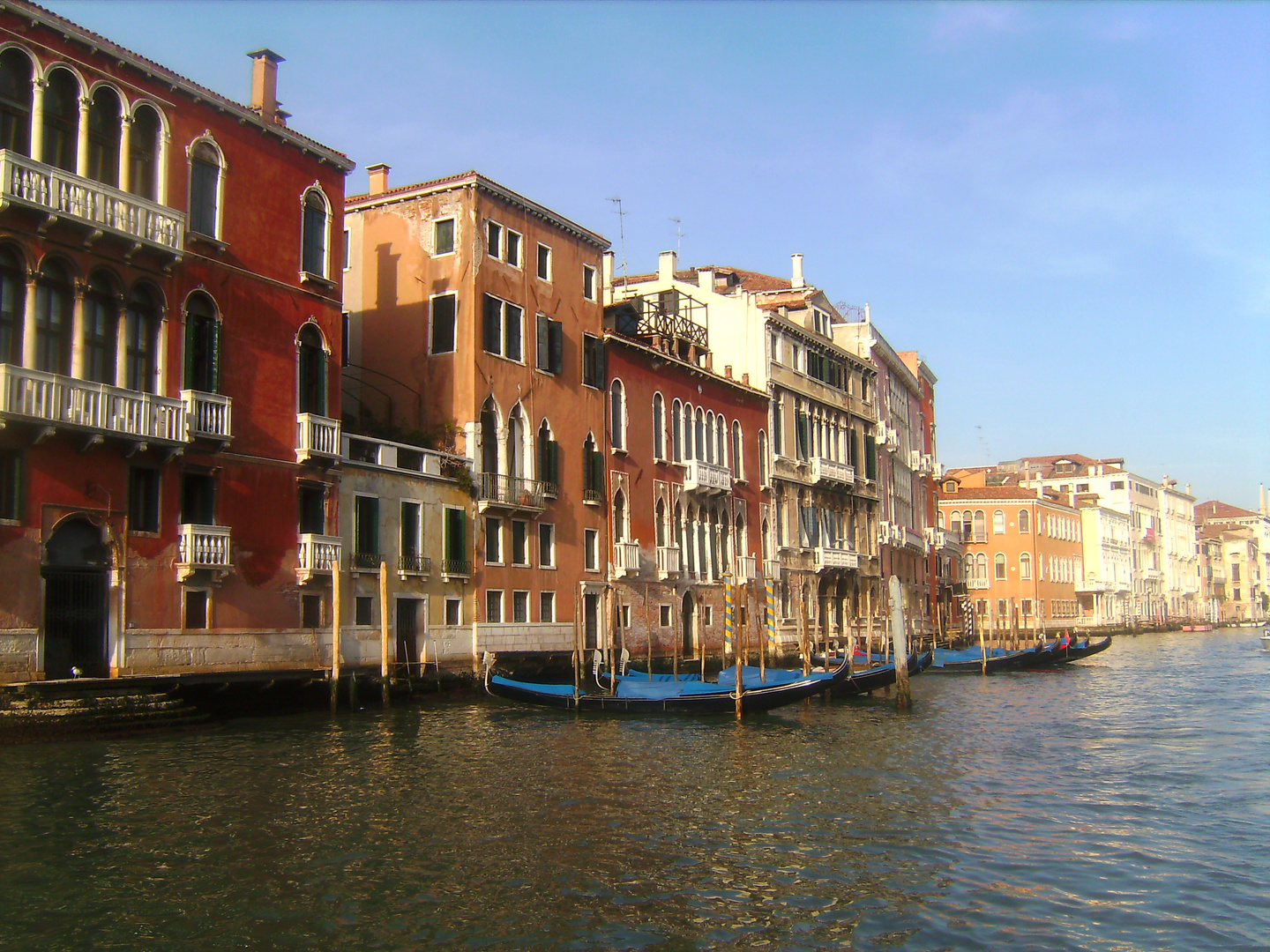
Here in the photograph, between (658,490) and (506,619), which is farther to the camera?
(658,490)

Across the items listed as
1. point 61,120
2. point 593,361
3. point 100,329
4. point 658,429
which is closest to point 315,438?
point 100,329

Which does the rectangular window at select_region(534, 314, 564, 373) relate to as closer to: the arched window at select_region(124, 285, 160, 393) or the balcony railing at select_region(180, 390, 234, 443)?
the balcony railing at select_region(180, 390, 234, 443)

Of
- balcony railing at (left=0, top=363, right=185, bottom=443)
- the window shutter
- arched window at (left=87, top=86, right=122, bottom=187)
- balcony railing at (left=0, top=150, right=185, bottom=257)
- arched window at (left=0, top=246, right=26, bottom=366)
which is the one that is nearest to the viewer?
balcony railing at (left=0, top=363, right=185, bottom=443)

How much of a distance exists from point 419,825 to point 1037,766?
7.83 meters

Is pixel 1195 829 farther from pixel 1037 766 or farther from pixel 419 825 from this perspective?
pixel 419 825

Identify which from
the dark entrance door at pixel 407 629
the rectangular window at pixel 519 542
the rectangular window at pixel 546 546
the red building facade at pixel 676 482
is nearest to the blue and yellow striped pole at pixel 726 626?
the red building facade at pixel 676 482

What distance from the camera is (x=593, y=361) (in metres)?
26.5

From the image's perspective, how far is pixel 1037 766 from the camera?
14.5 meters

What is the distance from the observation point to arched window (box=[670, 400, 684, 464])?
2928cm

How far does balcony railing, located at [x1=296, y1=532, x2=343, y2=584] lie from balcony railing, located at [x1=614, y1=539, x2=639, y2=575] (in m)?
8.72

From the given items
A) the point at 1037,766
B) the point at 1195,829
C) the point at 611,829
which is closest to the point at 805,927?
the point at 611,829

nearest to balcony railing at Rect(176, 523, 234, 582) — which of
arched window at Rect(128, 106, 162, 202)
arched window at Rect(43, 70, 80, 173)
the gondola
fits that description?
arched window at Rect(128, 106, 162, 202)

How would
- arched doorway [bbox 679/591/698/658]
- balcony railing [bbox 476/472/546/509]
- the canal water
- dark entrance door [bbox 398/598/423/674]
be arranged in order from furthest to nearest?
1. arched doorway [bbox 679/591/698/658]
2. balcony railing [bbox 476/472/546/509]
3. dark entrance door [bbox 398/598/423/674]
4. the canal water

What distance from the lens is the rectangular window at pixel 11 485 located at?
1465 cm
